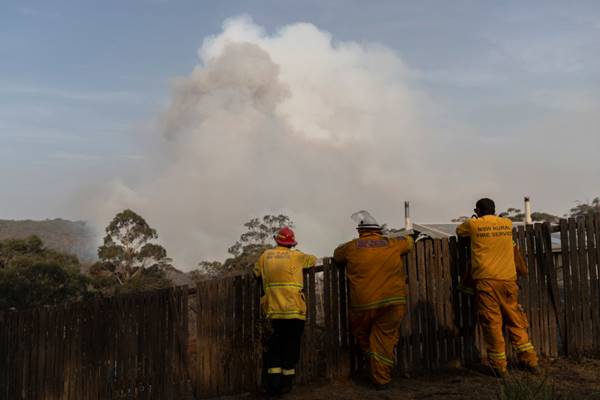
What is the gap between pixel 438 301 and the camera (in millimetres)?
7195

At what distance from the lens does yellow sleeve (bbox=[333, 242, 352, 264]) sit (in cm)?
670

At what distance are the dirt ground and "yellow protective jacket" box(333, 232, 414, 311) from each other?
89cm

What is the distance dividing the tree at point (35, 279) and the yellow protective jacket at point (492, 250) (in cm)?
2706

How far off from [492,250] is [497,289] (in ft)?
1.38

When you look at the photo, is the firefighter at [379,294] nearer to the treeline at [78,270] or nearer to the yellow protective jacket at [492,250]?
the yellow protective jacket at [492,250]

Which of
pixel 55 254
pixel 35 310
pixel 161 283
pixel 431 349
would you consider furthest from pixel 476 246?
pixel 55 254

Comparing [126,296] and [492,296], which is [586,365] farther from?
[126,296]

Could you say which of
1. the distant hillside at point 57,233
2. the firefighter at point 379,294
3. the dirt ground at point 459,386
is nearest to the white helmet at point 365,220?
the firefighter at point 379,294

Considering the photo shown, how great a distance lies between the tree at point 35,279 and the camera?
102 feet

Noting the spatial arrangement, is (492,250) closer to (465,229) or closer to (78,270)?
(465,229)

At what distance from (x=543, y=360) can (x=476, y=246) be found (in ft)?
5.75

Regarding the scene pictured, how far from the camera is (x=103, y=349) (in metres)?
7.82

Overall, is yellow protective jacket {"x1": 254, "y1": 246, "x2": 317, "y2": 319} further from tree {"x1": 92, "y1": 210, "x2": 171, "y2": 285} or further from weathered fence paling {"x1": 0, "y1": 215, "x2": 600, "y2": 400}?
tree {"x1": 92, "y1": 210, "x2": 171, "y2": 285}

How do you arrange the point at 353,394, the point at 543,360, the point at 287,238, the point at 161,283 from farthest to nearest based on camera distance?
the point at 161,283 → the point at 543,360 → the point at 287,238 → the point at 353,394
